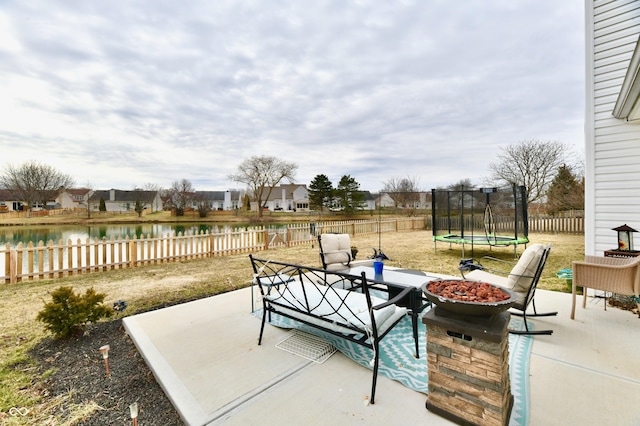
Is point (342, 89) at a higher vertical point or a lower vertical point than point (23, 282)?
higher

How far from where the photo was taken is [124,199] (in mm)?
38688

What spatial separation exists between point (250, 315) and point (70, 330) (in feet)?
6.25

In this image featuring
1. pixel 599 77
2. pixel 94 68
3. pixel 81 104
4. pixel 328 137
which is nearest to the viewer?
pixel 599 77

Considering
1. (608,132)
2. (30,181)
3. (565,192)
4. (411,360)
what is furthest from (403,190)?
(30,181)

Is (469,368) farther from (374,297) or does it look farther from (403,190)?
(403,190)

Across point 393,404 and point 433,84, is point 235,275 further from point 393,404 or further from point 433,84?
point 433,84

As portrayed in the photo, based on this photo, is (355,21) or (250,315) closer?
(250,315)

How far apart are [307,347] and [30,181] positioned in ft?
114

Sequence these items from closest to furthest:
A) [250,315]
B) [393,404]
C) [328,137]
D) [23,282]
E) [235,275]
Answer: [393,404]
[250,315]
[23,282]
[235,275]
[328,137]

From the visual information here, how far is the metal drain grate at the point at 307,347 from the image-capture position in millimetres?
2340

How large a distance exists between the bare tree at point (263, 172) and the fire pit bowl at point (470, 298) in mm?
24568

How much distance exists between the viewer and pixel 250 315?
330cm

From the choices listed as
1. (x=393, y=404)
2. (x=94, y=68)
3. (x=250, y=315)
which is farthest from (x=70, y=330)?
(x=94, y=68)

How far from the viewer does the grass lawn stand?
2139 mm
